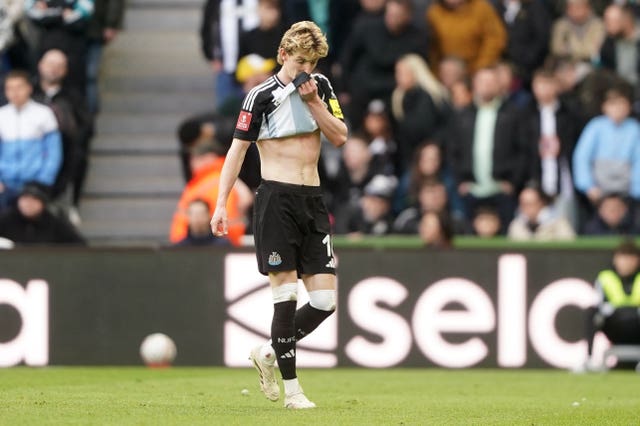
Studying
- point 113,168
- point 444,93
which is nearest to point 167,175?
point 113,168

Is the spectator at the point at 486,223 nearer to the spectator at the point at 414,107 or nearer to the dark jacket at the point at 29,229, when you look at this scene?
the spectator at the point at 414,107

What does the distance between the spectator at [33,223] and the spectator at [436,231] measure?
3.62 meters

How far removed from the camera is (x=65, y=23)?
1777 centimetres

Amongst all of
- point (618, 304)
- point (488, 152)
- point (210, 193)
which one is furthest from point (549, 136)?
point (210, 193)

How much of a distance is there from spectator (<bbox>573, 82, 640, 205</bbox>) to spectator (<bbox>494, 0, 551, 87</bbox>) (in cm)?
175

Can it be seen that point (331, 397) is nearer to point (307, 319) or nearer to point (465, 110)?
point (307, 319)

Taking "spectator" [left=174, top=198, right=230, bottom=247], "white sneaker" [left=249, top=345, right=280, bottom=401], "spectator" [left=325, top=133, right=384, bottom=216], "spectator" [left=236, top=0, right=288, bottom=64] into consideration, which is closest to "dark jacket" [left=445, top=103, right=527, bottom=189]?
"spectator" [left=325, top=133, right=384, bottom=216]

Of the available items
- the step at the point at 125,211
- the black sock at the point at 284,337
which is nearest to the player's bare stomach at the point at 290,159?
the black sock at the point at 284,337

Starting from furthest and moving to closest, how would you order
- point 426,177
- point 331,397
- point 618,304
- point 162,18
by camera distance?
point 162,18 < point 426,177 < point 618,304 < point 331,397

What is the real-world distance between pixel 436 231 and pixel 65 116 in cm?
444

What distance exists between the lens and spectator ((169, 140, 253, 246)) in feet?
51.0

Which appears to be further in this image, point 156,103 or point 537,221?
point 156,103

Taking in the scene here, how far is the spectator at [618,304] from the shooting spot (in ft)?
47.6

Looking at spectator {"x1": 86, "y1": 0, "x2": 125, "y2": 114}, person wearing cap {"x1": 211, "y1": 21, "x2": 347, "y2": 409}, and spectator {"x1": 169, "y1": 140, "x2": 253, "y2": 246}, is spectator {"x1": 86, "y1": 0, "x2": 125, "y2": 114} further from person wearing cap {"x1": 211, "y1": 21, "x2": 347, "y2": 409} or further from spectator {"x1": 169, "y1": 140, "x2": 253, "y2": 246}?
person wearing cap {"x1": 211, "y1": 21, "x2": 347, "y2": 409}
